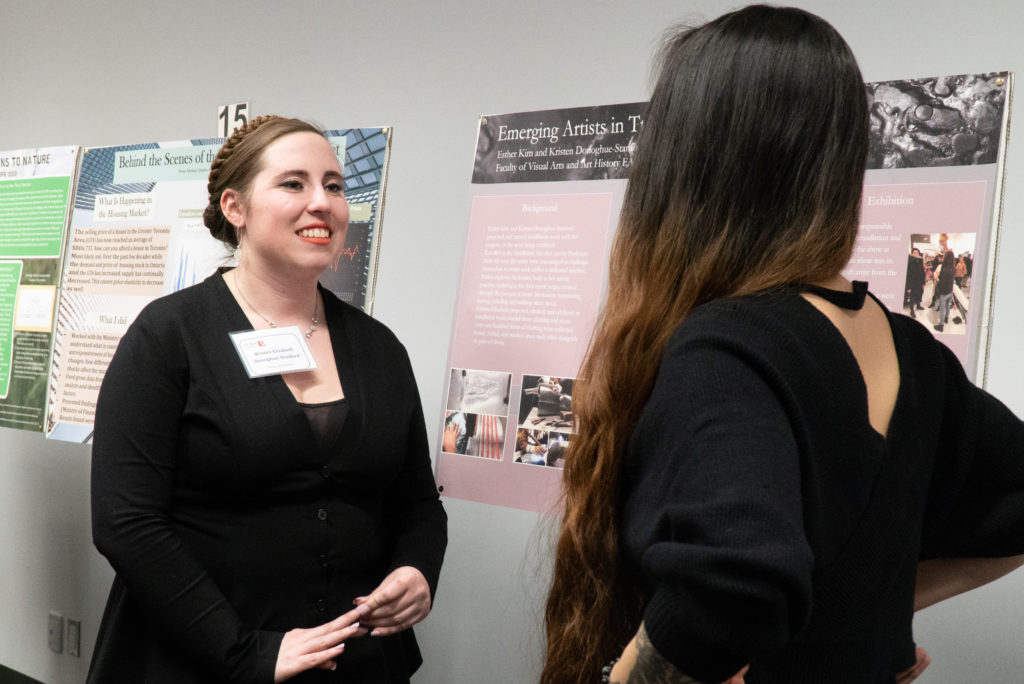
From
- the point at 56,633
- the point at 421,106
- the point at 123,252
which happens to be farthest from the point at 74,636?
the point at 421,106

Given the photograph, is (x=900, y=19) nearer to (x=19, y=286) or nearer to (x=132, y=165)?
(x=132, y=165)

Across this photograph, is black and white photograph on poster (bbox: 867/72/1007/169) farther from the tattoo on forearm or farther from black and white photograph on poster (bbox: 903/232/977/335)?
the tattoo on forearm

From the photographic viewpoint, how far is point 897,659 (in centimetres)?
102

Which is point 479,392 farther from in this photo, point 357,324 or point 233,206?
point 233,206

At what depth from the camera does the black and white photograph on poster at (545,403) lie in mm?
2162

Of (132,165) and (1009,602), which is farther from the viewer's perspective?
(132,165)

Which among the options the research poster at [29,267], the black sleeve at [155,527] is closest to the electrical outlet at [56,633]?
the research poster at [29,267]

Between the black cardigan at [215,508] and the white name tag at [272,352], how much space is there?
0.02 meters

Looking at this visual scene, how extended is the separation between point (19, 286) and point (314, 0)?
58.0 inches

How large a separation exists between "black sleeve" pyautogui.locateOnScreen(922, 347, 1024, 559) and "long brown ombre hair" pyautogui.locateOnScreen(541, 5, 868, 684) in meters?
0.30

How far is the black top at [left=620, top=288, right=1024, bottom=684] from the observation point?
0.74m

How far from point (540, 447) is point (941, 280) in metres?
0.94

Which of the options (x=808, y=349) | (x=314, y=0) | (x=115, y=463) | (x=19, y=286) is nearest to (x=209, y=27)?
(x=314, y=0)

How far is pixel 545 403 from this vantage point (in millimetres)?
2184
